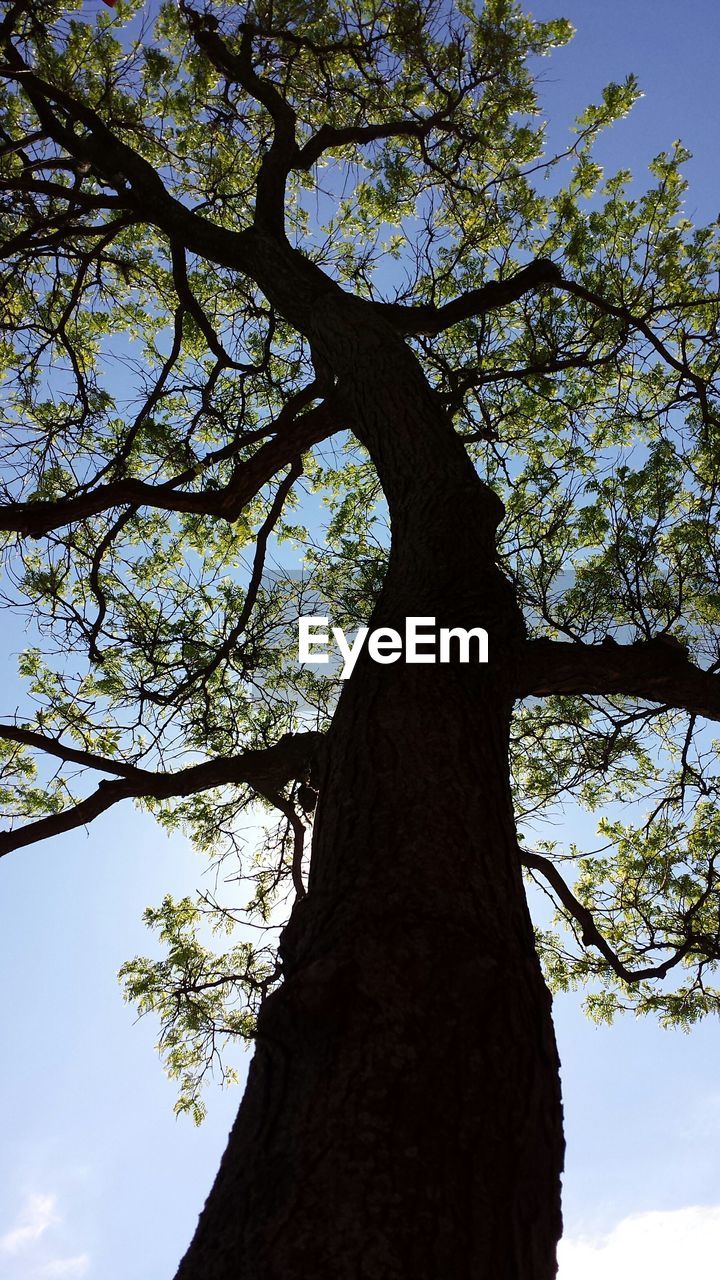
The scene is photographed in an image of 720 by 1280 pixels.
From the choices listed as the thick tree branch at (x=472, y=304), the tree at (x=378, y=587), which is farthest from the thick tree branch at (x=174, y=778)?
the thick tree branch at (x=472, y=304)

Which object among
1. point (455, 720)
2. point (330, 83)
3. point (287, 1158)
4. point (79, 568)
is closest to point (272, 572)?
point (79, 568)

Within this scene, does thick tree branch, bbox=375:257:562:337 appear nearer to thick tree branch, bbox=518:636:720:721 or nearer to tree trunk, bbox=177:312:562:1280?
thick tree branch, bbox=518:636:720:721

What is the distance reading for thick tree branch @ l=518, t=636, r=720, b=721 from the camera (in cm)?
309

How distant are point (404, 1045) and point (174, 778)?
2661mm

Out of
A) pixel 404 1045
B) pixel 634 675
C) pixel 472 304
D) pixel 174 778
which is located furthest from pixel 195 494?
pixel 404 1045

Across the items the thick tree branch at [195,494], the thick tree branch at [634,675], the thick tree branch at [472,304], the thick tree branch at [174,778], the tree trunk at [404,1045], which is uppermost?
the thick tree branch at [472,304]

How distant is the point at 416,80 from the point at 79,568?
470 cm

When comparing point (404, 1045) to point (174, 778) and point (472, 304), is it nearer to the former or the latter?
point (174, 778)

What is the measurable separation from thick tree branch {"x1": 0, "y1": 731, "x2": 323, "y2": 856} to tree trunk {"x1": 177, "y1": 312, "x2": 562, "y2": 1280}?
4.28 feet

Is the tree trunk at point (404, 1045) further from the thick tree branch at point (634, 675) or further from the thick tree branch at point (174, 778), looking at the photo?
the thick tree branch at point (174, 778)

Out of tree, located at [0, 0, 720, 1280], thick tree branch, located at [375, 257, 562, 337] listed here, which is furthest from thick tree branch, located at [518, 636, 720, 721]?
thick tree branch, located at [375, 257, 562, 337]

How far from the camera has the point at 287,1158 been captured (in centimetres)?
123

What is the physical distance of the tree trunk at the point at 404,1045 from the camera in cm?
113

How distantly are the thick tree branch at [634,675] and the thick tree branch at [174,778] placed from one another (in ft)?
3.68
